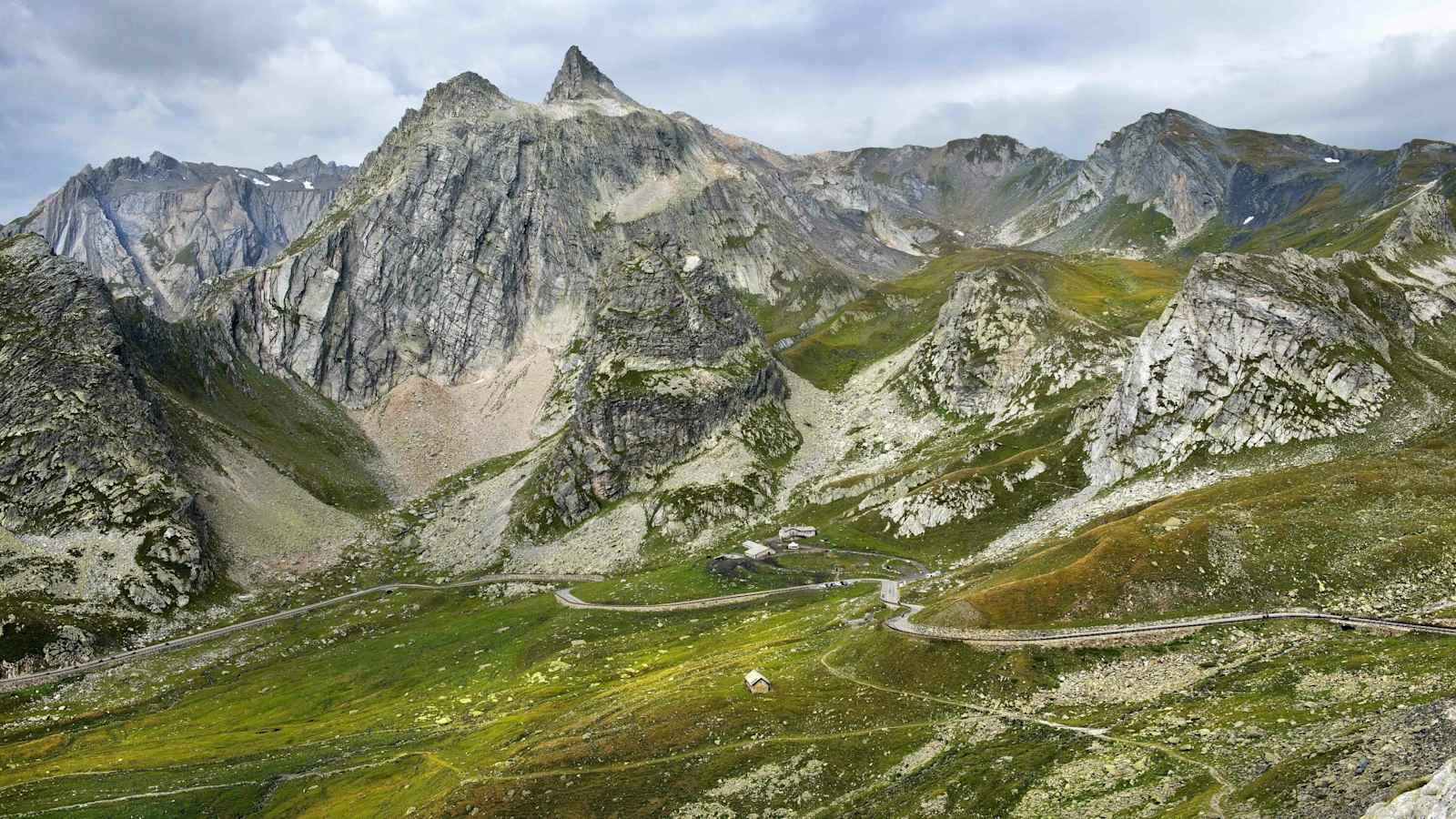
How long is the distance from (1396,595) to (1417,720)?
3085 centimetres

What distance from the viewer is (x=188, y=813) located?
74.1 meters

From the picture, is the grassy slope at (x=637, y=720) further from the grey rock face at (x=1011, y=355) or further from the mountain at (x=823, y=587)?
the grey rock face at (x=1011, y=355)

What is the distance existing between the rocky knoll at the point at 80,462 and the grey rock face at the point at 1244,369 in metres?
166

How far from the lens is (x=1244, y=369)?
4727 inches

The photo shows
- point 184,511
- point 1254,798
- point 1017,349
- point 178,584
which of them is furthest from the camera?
point 1017,349

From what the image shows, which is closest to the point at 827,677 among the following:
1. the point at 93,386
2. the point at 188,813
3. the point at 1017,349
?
the point at 188,813

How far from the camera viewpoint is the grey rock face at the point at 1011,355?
170 metres

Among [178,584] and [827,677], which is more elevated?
[178,584]

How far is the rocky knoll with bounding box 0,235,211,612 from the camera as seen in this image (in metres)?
141

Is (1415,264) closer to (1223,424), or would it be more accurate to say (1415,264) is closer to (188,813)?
(1223,424)

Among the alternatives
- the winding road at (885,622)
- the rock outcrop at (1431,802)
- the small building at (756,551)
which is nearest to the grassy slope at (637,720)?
the winding road at (885,622)

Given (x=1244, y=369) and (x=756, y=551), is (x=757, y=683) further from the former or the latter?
(x=1244, y=369)

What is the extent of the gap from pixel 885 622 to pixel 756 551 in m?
62.4

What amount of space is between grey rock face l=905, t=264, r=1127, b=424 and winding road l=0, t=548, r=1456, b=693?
60788 millimetres
